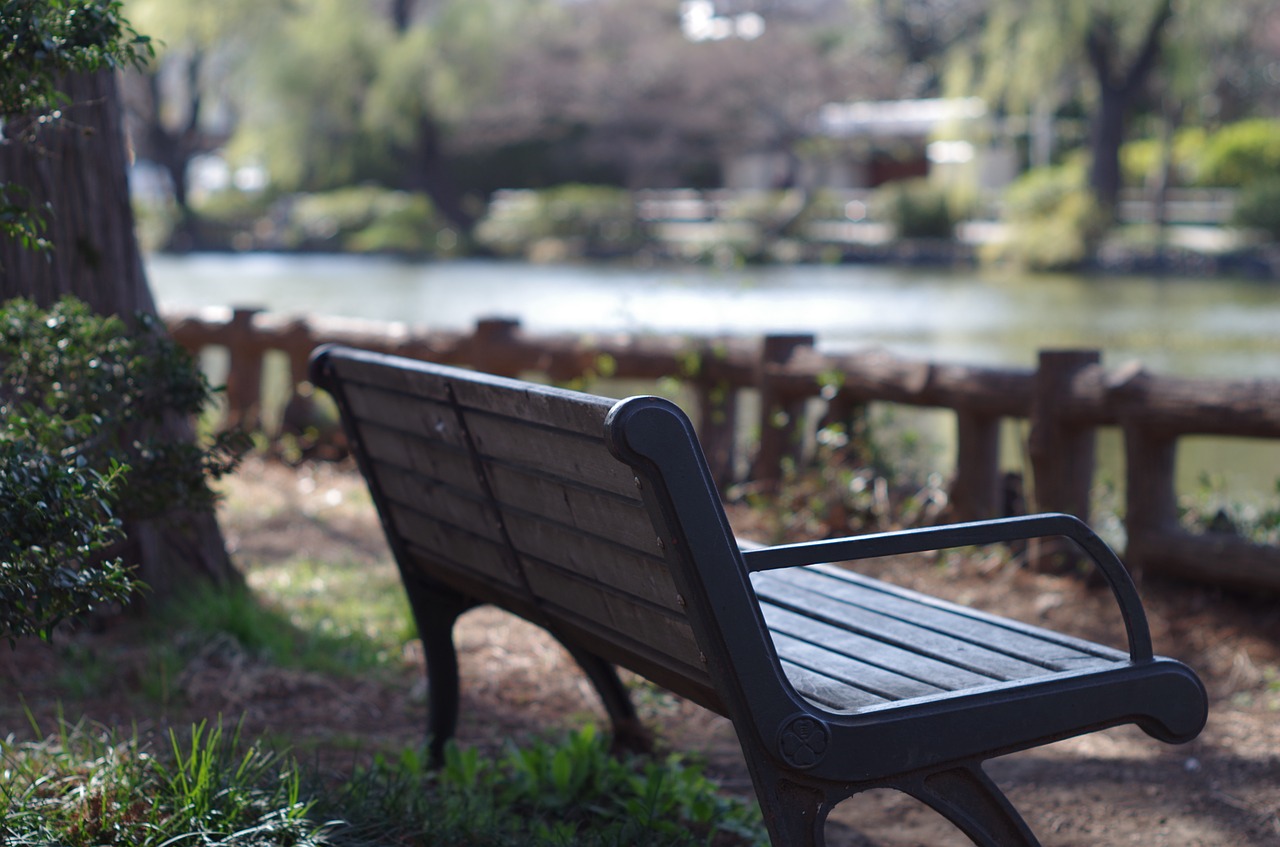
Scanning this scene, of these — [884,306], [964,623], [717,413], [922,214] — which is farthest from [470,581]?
[922,214]

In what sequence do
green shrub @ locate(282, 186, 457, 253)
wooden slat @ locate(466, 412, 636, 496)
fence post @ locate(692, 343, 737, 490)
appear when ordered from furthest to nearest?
green shrub @ locate(282, 186, 457, 253) → fence post @ locate(692, 343, 737, 490) → wooden slat @ locate(466, 412, 636, 496)

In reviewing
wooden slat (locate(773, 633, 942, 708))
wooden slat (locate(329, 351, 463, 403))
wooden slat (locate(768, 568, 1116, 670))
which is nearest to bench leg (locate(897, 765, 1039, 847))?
wooden slat (locate(773, 633, 942, 708))

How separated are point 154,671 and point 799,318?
12786 millimetres

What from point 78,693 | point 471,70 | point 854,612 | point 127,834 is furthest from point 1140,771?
point 471,70

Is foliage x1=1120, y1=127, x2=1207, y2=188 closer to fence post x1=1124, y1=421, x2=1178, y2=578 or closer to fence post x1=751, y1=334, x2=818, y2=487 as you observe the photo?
fence post x1=751, y1=334, x2=818, y2=487

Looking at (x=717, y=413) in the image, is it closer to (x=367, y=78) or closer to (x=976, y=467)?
(x=976, y=467)

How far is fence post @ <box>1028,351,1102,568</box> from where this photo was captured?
16.3 ft

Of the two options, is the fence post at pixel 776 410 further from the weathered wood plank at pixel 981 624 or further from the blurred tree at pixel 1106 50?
the blurred tree at pixel 1106 50

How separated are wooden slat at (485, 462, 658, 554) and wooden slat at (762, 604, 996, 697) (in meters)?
0.37

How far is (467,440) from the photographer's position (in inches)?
105

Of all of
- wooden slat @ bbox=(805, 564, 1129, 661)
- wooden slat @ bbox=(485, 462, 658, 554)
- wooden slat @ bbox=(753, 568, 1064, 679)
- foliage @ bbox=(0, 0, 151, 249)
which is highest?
foliage @ bbox=(0, 0, 151, 249)

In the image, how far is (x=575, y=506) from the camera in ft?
7.79

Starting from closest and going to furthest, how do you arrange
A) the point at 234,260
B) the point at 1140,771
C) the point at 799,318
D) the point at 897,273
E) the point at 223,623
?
the point at 1140,771 < the point at 223,623 < the point at 799,318 < the point at 897,273 < the point at 234,260

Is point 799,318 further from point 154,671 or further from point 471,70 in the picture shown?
point 471,70
